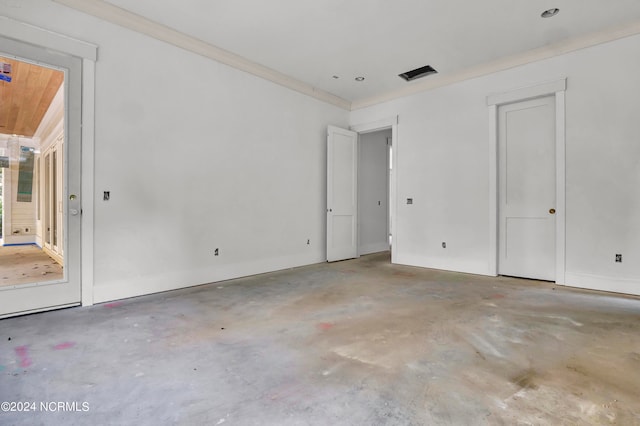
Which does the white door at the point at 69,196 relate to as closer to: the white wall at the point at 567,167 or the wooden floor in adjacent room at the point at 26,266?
the wooden floor in adjacent room at the point at 26,266

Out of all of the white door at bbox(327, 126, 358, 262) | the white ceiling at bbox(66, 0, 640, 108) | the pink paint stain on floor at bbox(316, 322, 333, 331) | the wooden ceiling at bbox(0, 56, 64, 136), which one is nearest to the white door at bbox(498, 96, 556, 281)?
the white ceiling at bbox(66, 0, 640, 108)

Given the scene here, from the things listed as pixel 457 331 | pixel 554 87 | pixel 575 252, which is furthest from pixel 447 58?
pixel 457 331

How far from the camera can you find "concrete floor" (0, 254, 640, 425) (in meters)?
1.54

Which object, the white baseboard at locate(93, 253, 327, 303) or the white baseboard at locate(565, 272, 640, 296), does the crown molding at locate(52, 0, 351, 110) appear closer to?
the white baseboard at locate(93, 253, 327, 303)

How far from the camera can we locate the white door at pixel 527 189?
423cm

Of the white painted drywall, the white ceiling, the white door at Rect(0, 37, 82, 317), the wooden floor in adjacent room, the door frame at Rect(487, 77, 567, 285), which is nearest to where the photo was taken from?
the wooden floor in adjacent room

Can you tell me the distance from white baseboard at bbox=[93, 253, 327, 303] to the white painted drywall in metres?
1.91

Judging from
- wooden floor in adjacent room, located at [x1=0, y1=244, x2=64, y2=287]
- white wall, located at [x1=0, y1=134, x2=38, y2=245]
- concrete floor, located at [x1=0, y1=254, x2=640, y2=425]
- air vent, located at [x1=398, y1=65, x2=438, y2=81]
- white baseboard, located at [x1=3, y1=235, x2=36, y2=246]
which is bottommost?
concrete floor, located at [x1=0, y1=254, x2=640, y2=425]

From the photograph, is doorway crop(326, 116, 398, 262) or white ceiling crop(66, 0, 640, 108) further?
doorway crop(326, 116, 398, 262)

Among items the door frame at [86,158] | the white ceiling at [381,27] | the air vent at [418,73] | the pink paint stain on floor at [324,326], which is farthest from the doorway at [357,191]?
the door frame at [86,158]

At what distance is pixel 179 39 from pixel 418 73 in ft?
11.1

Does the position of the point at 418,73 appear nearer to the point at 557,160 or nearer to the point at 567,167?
the point at 557,160

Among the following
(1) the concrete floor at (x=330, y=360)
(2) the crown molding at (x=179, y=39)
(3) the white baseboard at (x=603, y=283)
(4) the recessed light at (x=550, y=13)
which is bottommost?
(1) the concrete floor at (x=330, y=360)

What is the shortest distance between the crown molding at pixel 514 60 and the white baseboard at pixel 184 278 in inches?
130
